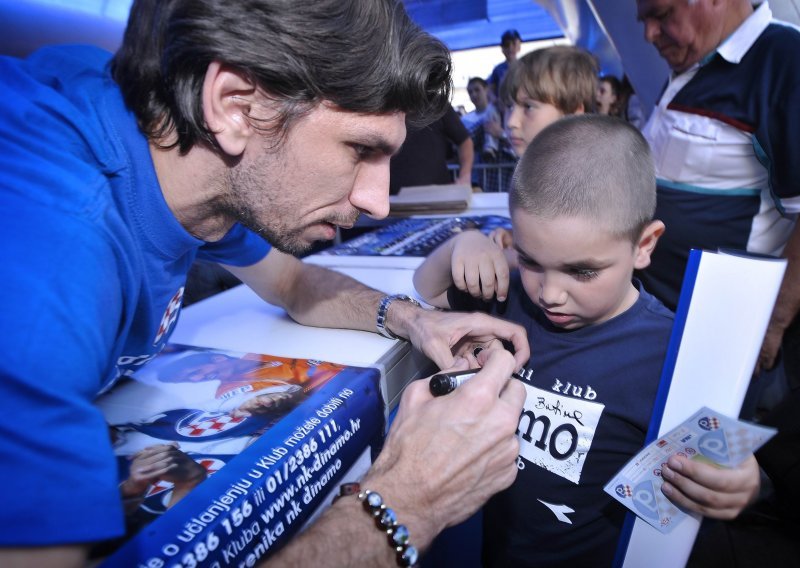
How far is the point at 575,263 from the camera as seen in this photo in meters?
0.86

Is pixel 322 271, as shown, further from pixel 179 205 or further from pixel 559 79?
pixel 559 79

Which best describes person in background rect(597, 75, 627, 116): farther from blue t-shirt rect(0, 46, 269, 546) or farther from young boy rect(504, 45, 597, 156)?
blue t-shirt rect(0, 46, 269, 546)

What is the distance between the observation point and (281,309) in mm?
1305

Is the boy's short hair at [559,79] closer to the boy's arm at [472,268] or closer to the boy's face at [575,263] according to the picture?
the boy's arm at [472,268]

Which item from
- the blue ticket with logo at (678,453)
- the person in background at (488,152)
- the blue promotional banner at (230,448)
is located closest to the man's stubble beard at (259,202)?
the blue promotional banner at (230,448)

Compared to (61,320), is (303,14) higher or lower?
higher

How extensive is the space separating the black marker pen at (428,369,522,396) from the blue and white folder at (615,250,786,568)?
0.31 meters

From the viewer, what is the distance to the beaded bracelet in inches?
24.4

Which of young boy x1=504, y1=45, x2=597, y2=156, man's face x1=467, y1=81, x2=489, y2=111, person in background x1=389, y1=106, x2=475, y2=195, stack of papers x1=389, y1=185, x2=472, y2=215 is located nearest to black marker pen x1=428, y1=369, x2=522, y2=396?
young boy x1=504, y1=45, x2=597, y2=156

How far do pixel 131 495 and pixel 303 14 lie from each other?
0.71 meters

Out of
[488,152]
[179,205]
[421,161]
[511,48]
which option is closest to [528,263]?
[179,205]

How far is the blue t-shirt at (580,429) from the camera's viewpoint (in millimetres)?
904

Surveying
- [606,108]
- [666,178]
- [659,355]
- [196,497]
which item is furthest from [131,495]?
[606,108]

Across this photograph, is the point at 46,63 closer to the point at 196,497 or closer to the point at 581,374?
the point at 196,497
